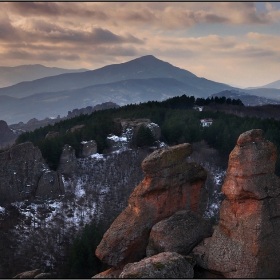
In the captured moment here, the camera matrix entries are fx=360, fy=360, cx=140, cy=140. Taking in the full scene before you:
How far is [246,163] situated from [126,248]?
7.39 meters

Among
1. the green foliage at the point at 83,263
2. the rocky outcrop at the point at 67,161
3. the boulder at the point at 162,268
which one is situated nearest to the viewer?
the boulder at the point at 162,268

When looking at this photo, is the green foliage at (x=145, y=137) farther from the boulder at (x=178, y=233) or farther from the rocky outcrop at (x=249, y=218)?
the rocky outcrop at (x=249, y=218)

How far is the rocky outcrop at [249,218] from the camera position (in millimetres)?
14734

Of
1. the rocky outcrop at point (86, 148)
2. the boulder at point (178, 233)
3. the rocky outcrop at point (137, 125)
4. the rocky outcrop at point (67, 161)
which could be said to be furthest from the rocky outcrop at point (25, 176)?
the boulder at point (178, 233)

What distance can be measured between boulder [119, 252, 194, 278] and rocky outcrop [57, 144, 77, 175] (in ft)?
152

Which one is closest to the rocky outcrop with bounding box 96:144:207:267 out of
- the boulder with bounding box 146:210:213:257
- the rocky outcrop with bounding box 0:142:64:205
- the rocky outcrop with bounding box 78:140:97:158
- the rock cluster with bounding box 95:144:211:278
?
the rock cluster with bounding box 95:144:211:278

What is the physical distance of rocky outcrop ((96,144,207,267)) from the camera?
1819 cm

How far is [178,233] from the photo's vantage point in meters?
17.3

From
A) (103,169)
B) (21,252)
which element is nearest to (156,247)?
(21,252)

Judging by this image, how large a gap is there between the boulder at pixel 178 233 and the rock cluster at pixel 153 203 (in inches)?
6.8

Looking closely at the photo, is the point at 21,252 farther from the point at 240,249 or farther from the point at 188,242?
the point at 240,249

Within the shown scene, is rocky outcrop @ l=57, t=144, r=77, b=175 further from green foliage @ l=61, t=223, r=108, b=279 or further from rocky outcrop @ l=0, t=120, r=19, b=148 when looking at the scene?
rocky outcrop @ l=0, t=120, r=19, b=148

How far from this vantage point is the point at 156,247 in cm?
1736

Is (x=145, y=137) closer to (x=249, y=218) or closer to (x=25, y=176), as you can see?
(x=25, y=176)
